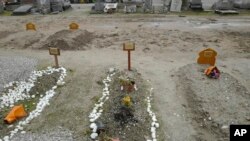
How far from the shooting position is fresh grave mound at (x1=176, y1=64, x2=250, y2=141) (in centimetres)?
731

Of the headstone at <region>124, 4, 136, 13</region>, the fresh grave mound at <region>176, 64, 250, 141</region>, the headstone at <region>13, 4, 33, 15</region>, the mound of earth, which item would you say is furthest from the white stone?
the headstone at <region>13, 4, 33, 15</region>

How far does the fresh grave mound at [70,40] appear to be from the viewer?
44.8ft

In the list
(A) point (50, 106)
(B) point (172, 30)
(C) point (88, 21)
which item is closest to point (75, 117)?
(A) point (50, 106)

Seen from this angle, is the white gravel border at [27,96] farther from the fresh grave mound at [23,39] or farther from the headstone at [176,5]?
the headstone at [176,5]

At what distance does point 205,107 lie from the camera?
8.04m

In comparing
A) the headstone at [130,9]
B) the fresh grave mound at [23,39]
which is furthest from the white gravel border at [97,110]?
the headstone at [130,9]

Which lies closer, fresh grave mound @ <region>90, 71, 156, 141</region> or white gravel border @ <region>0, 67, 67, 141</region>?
fresh grave mound @ <region>90, 71, 156, 141</region>

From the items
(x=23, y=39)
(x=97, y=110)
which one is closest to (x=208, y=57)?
(x=97, y=110)

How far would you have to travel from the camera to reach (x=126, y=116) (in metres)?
7.49

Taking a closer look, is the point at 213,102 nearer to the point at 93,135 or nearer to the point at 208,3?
the point at 93,135

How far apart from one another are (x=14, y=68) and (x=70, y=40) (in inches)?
148

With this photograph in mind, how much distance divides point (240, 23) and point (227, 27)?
1.61 meters

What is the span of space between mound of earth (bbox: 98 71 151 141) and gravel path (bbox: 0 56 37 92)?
11.6 feet

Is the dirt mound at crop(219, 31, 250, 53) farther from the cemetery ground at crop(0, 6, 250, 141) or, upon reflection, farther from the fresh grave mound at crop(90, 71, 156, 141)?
the fresh grave mound at crop(90, 71, 156, 141)
